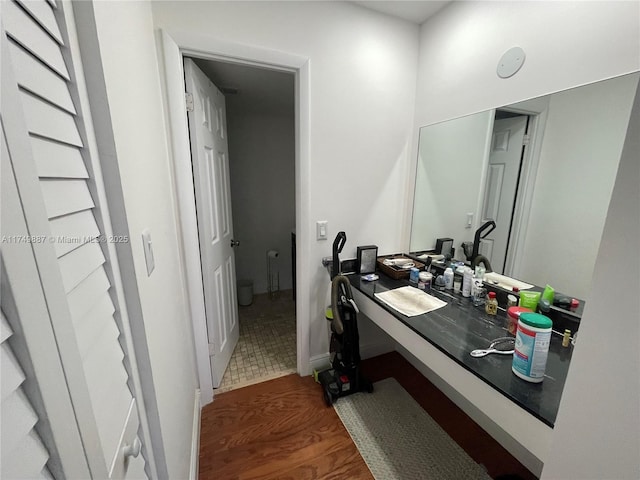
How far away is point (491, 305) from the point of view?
1.32 meters

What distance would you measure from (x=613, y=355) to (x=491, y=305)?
1.01m

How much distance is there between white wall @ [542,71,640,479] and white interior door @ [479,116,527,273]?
1059 millimetres

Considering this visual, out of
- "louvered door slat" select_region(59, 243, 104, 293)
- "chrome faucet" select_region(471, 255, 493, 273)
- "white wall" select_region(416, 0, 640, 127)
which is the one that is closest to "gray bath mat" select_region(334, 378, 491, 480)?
"chrome faucet" select_region(471, 255, 493, 273)

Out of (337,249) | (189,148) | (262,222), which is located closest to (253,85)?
(189,148)

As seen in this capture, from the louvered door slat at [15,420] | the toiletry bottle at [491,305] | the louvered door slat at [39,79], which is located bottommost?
the toiletry bottle at [491,305]

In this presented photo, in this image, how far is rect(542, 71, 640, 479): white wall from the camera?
382 millimetres

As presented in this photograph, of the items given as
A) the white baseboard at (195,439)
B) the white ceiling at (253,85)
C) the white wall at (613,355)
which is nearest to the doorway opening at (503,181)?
the white wall at (613,355)

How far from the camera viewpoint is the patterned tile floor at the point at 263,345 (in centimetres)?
192

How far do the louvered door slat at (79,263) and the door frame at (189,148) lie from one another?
36.5 inches

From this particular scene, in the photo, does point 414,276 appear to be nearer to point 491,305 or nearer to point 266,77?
point 491,305

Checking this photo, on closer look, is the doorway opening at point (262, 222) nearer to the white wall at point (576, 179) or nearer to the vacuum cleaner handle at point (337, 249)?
the vacuum cleaner handle at point (337, 249)

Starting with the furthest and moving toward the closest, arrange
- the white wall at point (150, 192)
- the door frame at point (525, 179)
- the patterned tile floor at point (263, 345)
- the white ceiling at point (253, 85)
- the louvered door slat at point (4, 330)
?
the patterned tile floor at point (263, 345) < the white ceiling at point (253, 85) < the door frame at point (525, 179) < the white wall at point (150, 192) < the louvered door slat at point (4, 330)

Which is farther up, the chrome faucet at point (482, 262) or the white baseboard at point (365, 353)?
the chrome faucet at point (482, 262)

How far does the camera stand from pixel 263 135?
9.64ft
